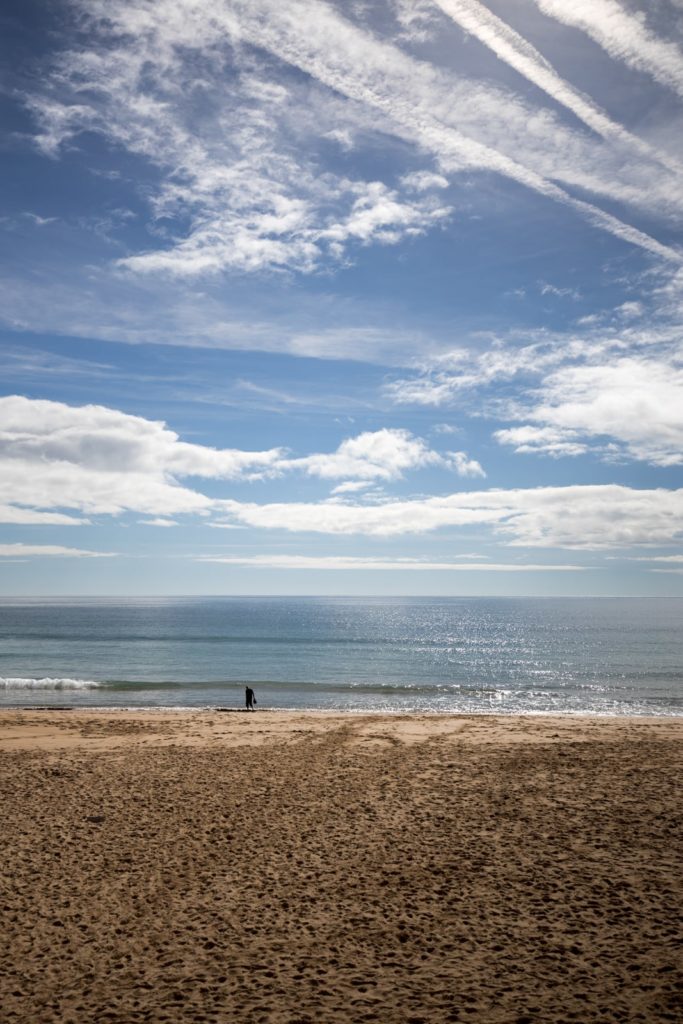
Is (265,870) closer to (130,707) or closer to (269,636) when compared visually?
(130,707)

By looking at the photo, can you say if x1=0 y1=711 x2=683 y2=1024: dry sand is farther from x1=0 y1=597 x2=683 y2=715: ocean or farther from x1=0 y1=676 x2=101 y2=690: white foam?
x1=0 y1=676 x2=101 y2=690: white foam

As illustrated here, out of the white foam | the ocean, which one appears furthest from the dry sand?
the white foam

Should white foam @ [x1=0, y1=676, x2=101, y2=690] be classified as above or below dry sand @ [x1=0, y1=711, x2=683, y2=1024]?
below

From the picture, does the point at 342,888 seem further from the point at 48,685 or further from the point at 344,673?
the point at 344,673

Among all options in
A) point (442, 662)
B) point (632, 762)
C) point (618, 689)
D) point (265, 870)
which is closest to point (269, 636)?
point (442, 662)

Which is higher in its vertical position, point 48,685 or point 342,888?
point 342,888

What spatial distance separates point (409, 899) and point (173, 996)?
4.00 metres

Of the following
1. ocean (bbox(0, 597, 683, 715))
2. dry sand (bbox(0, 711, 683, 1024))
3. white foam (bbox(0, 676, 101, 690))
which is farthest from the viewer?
white foam (bbox(0, 676, 101, 690))

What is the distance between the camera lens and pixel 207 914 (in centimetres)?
1016

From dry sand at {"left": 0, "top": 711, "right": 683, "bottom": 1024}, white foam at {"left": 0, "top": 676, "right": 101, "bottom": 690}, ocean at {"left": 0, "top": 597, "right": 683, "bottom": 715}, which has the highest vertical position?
dry sand at {"left": 0, "top": 711, "right": 683, "bottom": 1024}

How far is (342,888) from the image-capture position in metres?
11.0

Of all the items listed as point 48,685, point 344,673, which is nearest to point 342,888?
point 48,685

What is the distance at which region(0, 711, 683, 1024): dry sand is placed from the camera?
7977 mm

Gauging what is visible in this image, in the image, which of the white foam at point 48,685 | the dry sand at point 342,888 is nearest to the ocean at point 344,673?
the white foam at point 48,685
